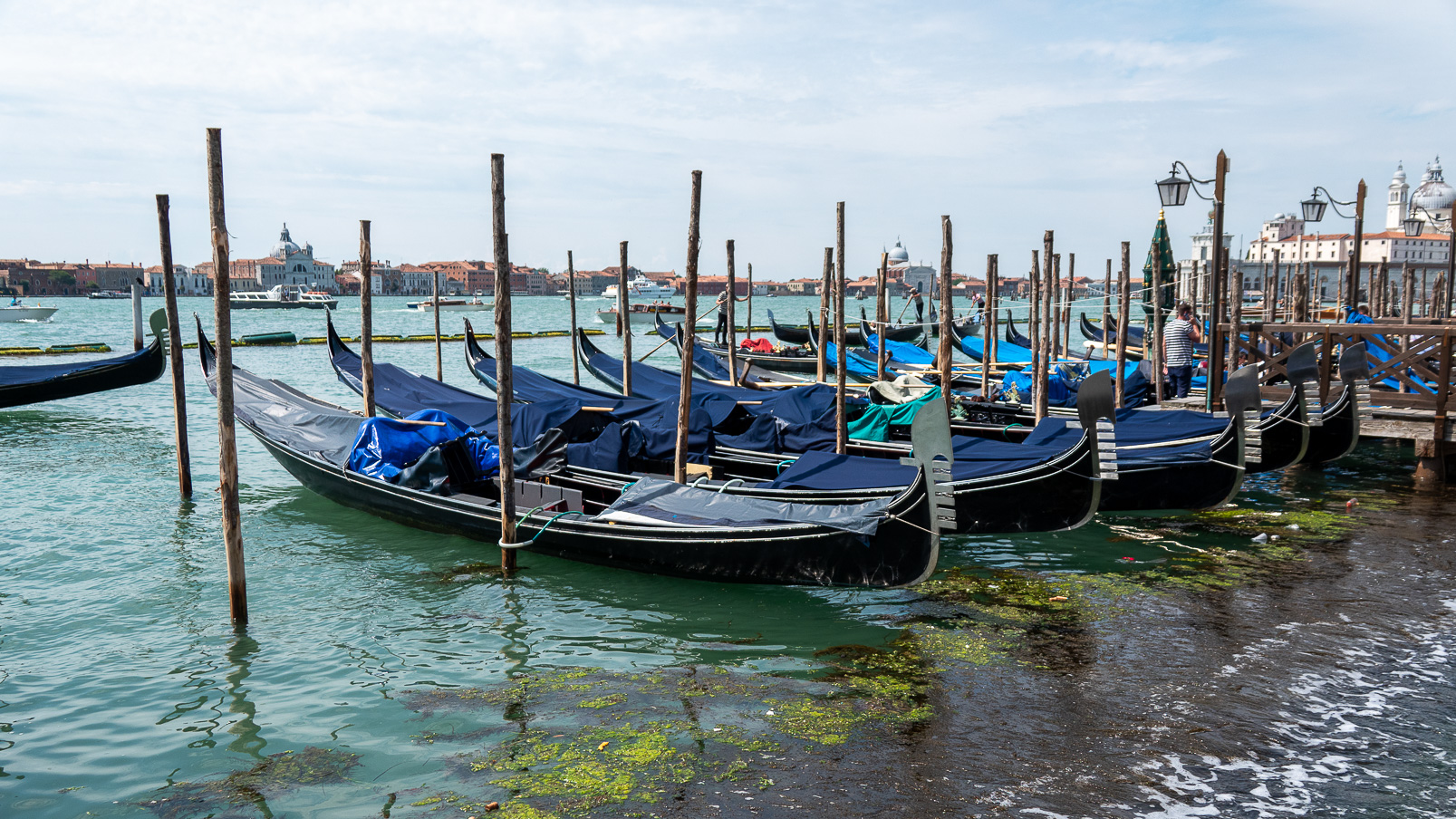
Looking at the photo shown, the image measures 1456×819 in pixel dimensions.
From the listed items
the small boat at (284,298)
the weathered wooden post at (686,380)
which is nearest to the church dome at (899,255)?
the small boat at (284,298)

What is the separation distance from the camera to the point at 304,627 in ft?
17.9

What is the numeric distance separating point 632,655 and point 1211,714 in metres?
2.62

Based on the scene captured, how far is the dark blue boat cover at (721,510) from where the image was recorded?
17.7 feet

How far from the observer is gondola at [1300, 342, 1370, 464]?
8.27m

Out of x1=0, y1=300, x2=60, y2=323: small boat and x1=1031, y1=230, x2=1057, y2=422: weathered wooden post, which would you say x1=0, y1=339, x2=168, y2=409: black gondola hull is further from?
x1=0, y1=300, x2=60, y2=323: small boat

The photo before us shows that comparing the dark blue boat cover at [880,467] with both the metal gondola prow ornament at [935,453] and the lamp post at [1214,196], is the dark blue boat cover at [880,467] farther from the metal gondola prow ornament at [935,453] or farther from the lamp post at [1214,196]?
the lamp post at [1214,196]

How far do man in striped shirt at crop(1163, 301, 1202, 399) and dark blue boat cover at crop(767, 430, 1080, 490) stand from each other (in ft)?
15.1

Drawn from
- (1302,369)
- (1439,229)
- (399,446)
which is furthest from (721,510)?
(1439,229)

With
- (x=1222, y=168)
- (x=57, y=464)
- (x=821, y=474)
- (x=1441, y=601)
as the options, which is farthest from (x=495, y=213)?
(x=57, y=464)

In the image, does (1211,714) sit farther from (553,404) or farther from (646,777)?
(553,404)

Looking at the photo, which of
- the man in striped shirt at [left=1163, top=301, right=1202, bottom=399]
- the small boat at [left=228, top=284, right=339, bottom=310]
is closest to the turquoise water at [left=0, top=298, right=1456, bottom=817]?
the man in striped shirt at [left=1163, top=301, right=1202, bottom=399]

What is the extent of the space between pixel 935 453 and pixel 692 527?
1541 millimetres

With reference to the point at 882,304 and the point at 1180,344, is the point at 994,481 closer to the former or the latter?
the point at 1180,344

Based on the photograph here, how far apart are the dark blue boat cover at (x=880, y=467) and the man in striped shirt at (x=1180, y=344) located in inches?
181
